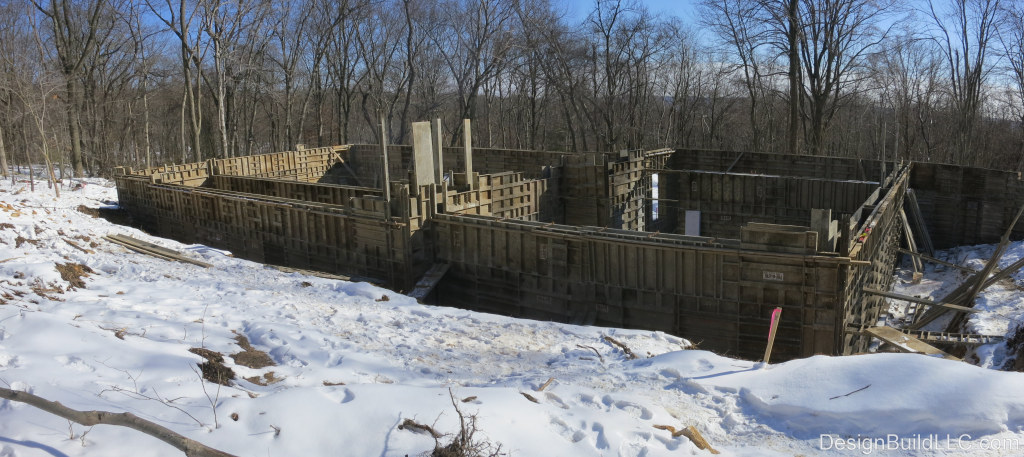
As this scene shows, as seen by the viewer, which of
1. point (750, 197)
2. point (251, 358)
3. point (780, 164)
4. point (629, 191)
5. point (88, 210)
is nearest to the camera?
point (251, 358)

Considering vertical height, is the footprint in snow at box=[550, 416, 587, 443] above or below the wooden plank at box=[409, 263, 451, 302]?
above

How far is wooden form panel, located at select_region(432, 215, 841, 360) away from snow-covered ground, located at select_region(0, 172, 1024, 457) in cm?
332

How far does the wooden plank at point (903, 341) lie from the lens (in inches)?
467

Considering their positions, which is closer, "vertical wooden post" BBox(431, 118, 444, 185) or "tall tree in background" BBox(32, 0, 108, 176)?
"vertical wooden post" BBox(431, 118, 444, 185)

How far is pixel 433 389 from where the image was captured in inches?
301

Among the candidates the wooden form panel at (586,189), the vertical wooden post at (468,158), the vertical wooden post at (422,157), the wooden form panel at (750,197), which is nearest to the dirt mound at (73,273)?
the vertical wooden post at (422,157)

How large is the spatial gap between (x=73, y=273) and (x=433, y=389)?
921cm

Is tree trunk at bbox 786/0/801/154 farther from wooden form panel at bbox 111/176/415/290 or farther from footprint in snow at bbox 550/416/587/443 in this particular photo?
footprint in snow at bbox 550/416/587/443

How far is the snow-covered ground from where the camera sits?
20.6 ft

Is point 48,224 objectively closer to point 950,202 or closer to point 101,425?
point 101,425

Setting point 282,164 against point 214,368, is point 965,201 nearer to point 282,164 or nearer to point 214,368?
point 214,368

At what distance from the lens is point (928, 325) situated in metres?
17.2

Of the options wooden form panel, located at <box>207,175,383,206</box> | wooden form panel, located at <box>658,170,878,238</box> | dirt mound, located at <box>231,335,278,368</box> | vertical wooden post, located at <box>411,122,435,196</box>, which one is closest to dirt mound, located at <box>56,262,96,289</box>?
dirt mound, located at <box>231,335,278,368</box>

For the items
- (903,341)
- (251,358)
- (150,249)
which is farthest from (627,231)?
(150,249)
